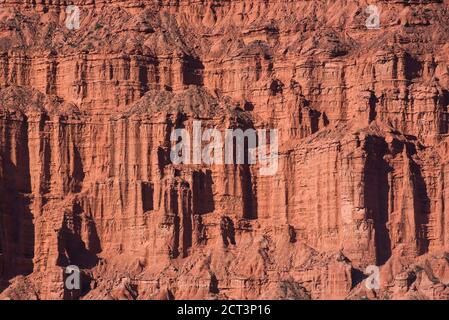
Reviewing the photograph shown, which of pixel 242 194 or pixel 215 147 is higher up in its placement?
pixel 215 147

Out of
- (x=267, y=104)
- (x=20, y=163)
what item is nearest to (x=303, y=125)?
(x=267, y=104)

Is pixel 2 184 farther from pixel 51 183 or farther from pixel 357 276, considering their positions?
pixel 357 276

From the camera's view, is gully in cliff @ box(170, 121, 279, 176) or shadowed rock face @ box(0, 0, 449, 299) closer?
shadowed rock face @ box(0, 0, 449, 299)

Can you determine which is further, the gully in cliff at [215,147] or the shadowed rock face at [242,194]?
the gully in cliff at [215,147]

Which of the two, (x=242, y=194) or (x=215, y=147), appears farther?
(x=215, y=147)
